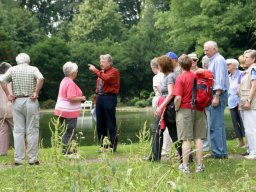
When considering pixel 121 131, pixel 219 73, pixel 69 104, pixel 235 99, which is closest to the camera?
pixel 219 73

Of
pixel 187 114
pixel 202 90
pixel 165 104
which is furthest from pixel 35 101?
pixel 202 90

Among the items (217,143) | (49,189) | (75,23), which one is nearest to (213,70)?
(217,143)

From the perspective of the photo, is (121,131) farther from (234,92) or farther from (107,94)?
(107,94)

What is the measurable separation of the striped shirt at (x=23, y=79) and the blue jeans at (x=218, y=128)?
2.54m

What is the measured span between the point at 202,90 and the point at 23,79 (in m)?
2.54

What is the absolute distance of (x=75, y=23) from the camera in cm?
6394

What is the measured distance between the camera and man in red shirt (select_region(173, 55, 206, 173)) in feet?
21.0

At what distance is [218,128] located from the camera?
24.7ft

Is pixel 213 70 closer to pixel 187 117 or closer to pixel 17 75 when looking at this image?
pixel 187 117

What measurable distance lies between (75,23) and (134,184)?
2450 inches

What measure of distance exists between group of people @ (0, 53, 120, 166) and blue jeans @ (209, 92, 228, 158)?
4.74ft

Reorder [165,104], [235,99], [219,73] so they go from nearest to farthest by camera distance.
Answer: [165,104] < [219,73] < [235,99]

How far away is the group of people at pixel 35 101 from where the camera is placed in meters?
7.27

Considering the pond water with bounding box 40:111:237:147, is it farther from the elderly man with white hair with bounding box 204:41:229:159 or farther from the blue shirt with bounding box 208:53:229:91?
the blue shirt with bounding box 208:53:229:91
